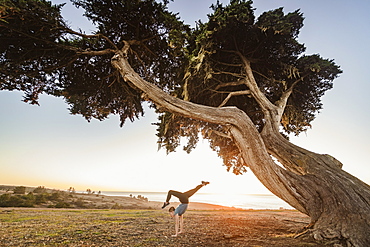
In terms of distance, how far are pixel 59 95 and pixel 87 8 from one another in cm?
421

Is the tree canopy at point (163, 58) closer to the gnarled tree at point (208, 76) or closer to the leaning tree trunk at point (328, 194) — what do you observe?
the gnarled tree at point (208, 76)

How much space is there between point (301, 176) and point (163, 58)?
7.00 m

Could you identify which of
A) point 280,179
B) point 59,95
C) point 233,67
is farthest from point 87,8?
point 280,179

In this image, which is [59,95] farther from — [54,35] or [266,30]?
[266,30]

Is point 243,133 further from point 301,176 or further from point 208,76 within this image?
point 208,76

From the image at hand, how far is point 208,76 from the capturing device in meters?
7.25

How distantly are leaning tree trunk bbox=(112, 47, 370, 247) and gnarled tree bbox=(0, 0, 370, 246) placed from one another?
3 centimetres

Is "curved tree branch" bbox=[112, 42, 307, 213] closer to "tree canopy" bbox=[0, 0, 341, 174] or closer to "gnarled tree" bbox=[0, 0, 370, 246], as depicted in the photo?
"gnarled tree" bbox=[0, 0, 370, 246]

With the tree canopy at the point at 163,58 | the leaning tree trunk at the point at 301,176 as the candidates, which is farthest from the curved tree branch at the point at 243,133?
the tree canopy at the point at 163,58

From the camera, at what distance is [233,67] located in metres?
8.63

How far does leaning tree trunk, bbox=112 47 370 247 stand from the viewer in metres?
4.22

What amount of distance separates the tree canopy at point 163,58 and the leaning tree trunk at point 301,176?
1489 millimetres

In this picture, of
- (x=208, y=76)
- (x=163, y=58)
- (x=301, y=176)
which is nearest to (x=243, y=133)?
(x=301, y=176)

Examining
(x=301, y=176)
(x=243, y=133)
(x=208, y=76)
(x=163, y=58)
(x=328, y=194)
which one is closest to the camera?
(x=328, y=194)
